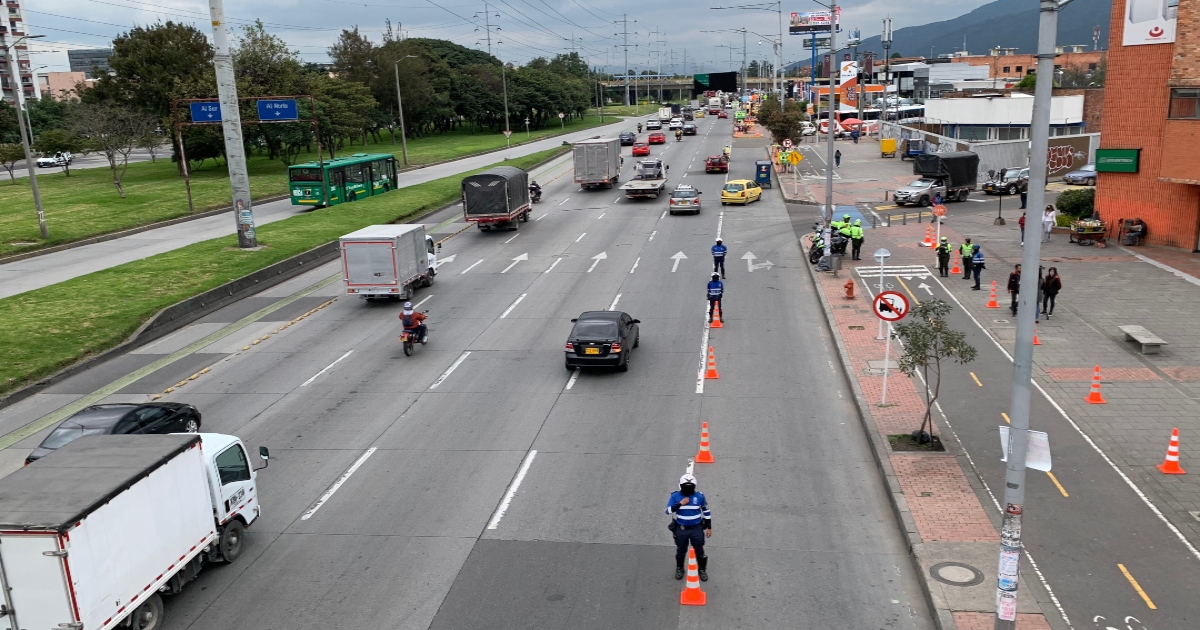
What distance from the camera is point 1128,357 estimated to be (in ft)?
70.5

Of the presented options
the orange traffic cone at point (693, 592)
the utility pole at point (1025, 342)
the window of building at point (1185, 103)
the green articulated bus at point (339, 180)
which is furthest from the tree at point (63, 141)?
the utility pole at point (1025, 342)

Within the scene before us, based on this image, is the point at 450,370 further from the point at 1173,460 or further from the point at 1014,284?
the point at 1014,284

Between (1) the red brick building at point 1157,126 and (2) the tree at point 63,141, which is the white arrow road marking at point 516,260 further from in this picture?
(2) the tree at point 63,141

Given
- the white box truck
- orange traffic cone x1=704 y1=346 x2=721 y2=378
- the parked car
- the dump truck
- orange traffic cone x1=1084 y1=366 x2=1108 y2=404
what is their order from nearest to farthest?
orange traffic cone x1=1084 y1=366 x2=1108 y2=404 → orange traffic cone x1=704 y1=346 x2=721 y2=378 → the white box truck → the parked car → the dump truck

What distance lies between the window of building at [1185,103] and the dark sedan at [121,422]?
3328 centimetres

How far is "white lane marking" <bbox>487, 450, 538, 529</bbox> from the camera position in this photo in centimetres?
1383

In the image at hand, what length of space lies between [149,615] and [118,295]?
21.6 m

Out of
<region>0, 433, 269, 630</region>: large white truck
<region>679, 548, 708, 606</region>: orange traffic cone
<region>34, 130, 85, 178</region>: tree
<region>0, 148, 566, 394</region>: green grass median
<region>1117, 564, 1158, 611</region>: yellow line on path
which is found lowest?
<region>1117, 564, 1158, 611</region>: yellow line on path

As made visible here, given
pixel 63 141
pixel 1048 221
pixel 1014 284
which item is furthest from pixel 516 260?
pixel 63 141

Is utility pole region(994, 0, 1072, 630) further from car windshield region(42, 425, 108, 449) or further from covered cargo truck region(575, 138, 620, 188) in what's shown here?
covered cargo truck region(575, 138, 620, 188)

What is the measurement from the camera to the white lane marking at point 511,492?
1383 cm

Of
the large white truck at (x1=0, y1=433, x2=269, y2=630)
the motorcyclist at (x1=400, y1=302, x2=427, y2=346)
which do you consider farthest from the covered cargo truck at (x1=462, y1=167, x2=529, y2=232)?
the large white truck at (x1=0, y1=433, x2=269, y2=630)

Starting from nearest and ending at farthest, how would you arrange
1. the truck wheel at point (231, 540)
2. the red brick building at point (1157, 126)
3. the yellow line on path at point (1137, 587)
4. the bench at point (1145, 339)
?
the yellow line on path at point (1137, 587) → the truck wheel at point (231, 540) → the bench at point (1145, 339) → the red brick building at point (1157, 126)

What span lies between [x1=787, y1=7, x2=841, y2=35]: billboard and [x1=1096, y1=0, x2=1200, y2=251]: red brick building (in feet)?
399
